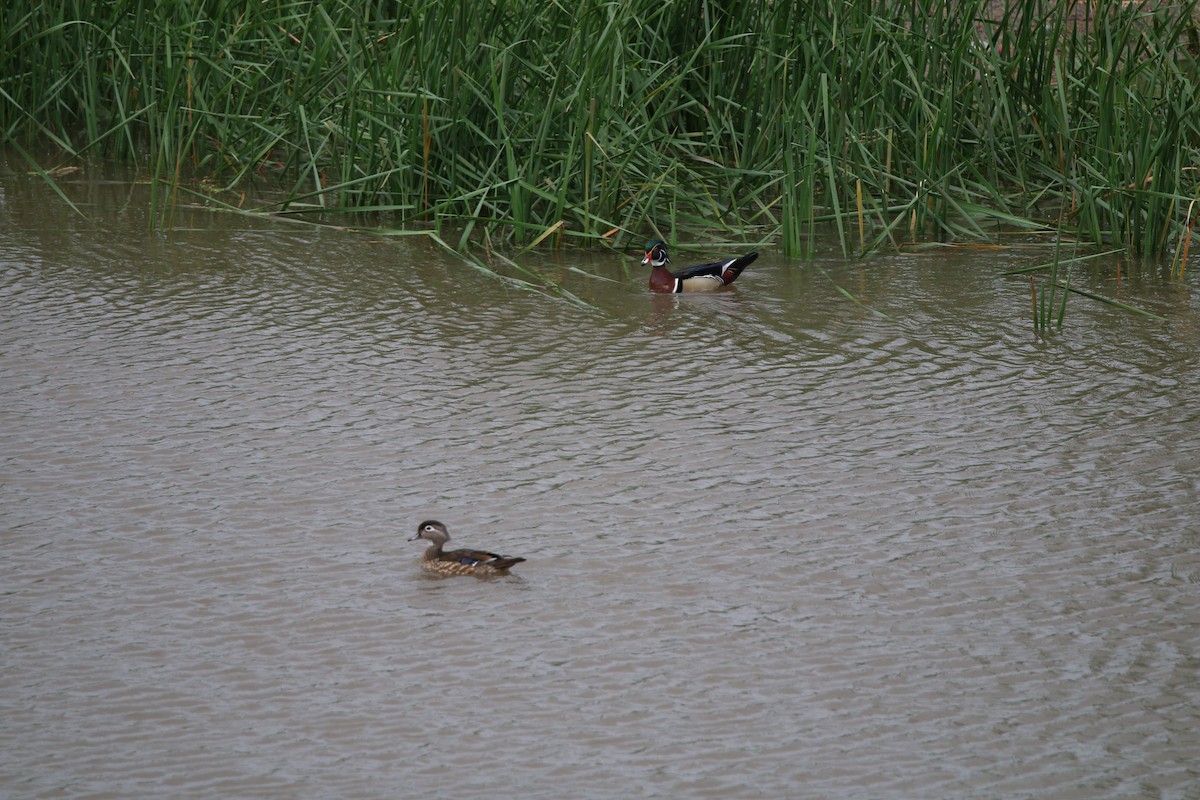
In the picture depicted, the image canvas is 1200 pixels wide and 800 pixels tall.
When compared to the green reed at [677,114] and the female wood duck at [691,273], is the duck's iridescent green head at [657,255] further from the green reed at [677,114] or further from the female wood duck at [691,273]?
the green reed at [677,114]

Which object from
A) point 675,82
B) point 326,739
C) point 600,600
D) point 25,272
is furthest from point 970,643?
point 25,272

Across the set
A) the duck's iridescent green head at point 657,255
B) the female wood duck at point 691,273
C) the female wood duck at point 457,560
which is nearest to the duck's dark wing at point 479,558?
the female wood duck at point 457,560

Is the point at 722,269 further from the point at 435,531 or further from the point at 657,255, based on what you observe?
the point at 435,531

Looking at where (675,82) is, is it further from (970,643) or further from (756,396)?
(970,643)

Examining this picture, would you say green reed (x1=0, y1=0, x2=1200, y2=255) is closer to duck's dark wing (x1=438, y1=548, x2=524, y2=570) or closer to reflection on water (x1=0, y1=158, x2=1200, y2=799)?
reflection on water (x1=0, y1=158, x2=1200, y2=799)

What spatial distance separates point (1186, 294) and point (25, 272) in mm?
5336

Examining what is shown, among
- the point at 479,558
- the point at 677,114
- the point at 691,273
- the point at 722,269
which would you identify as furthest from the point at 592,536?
the point at 677,114

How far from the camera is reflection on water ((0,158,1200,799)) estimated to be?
3.60 m

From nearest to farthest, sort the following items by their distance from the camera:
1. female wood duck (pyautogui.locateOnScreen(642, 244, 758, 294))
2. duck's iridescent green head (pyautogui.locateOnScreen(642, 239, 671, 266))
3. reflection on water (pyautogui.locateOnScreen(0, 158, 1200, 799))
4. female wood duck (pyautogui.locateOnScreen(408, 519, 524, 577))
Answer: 1. reflection on water (pyautogui.locateOnScreen(0, 158, 1200, 799))
2. female wood duck (pyautogui.locateOnScreen(408, 519, 524, 577))
3. female wood duck (pyautogui.locateOnScreen(642, 244, 758, 294))
4. duck's iridescent green head (pyautogui.locateOnScreen(642, 239, 671, 266))

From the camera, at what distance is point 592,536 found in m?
4.77

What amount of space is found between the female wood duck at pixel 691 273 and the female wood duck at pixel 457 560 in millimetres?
3043

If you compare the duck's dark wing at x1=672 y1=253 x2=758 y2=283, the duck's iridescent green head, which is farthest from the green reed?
the duck's dark wing at x1=672 y1=253 x2=758 y2=283

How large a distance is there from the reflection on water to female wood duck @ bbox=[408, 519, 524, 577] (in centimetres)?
4

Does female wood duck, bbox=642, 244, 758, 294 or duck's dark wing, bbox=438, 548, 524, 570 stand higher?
female wood duck, bbox=642, 244, 758, 294
